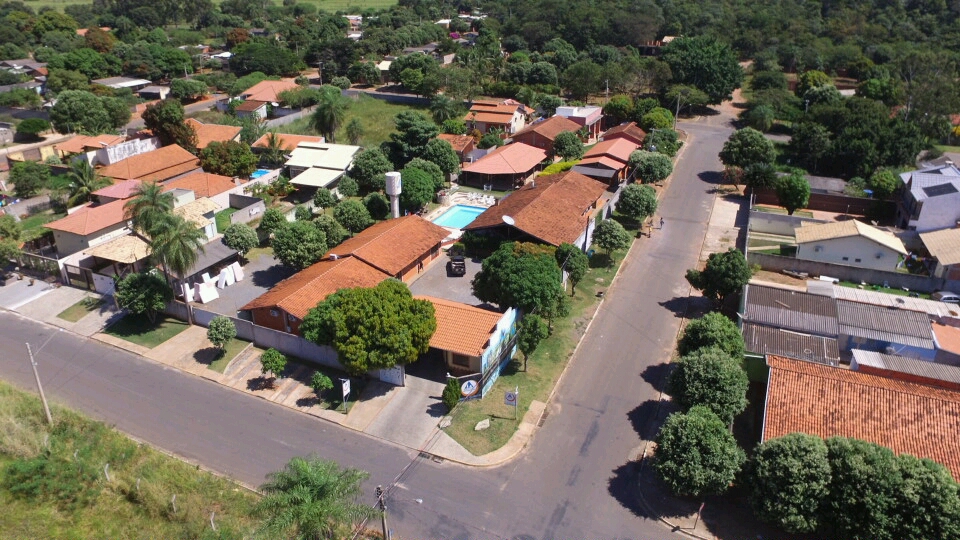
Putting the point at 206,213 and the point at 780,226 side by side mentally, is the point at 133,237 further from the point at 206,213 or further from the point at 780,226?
the point at 780,226

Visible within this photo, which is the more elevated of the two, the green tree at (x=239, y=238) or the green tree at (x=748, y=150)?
the green tree at (x=748, y=150)

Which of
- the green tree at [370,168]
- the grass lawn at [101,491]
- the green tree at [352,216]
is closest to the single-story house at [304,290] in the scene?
the green tree at [352,216]

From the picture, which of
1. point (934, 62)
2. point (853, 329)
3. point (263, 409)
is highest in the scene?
point (934, 62)

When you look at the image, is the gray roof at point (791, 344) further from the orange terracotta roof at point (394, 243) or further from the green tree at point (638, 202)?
the orange terracotta roof at point (394, 243)

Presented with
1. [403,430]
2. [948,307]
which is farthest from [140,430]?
[948,307]

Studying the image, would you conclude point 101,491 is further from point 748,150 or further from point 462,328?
point 748,150

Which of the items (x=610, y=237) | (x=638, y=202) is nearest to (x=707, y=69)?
(x=638, y=202)
